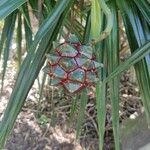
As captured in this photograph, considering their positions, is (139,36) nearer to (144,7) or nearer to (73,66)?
(144,7)

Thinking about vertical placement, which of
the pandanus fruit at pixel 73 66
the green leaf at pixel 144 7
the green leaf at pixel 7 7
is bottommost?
the pandanus fruit at pixel 73 66

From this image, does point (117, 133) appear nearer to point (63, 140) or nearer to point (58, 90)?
point (63, 140)

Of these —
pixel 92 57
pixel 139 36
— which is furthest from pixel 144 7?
pixel 92 57

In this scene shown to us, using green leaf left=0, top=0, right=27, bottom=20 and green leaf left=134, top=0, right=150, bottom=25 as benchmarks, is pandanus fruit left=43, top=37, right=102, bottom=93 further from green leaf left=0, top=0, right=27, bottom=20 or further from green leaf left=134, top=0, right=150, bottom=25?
green leaf left=134, top=0, right=150, bottom=25

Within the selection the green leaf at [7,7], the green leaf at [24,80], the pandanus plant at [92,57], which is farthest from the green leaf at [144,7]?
the green leaf at [7,7]

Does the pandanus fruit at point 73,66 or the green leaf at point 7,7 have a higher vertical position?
the green leaf at point 7,7

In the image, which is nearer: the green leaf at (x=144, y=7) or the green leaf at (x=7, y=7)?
the green leaf at (x=7, y=7)

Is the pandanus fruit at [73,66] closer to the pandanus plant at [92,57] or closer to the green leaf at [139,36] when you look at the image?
the pandanus plant at [92,57]

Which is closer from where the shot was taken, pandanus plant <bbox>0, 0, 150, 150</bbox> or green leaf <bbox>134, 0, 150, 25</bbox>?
pandanus plant <bbox>0, 0, 150, 150</bbox>

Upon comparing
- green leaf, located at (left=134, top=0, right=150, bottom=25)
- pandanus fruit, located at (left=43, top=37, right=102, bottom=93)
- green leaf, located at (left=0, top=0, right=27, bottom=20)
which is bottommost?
pandanus fruit, located at (left=43, top=37, right=102, bottom=93)

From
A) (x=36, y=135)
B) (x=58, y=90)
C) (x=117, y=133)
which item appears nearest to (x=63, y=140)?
(x=36, y=135)

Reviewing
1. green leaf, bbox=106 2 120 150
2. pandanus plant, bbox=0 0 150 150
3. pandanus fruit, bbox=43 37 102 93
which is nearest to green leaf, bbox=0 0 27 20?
pandanus plant, bbox=0 0 150 150

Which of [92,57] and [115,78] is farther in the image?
[115,78]

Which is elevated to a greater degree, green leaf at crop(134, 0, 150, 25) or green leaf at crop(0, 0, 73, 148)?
green leaf at crop(134, 0, 150, 25)
